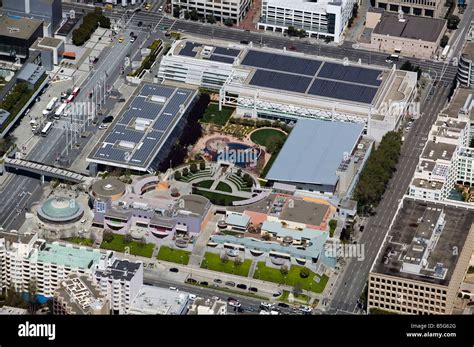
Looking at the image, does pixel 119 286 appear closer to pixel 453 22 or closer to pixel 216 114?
pixel 216 114

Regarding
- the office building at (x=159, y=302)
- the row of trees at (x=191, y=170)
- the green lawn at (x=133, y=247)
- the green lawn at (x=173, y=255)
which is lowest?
the office building at (x=159, y=302)

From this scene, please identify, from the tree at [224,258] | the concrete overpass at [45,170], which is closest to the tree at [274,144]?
the concrete overpass at [45,170]

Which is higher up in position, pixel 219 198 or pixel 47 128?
pixel 47 128

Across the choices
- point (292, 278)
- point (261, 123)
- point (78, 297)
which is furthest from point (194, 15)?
point (78, 297)

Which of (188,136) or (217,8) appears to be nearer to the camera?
(188,136)

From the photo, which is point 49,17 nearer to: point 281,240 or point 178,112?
point 178,112

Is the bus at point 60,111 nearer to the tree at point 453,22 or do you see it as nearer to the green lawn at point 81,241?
the green lawn at point 81,241
